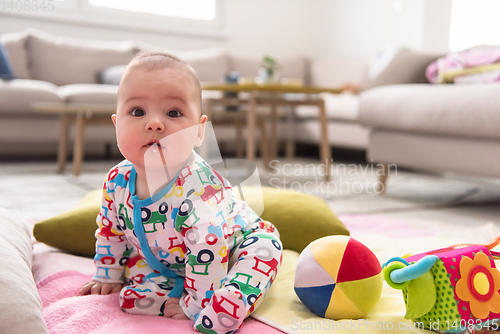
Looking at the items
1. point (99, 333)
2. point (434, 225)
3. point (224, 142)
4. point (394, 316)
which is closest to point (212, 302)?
point (99, 333)

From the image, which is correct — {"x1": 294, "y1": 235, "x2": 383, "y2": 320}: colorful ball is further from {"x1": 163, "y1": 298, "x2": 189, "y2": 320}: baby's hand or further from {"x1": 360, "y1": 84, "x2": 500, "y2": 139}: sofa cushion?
{"x1": 360, "y1": 84, "x2": 500, "y2": 139}: sofa cushion

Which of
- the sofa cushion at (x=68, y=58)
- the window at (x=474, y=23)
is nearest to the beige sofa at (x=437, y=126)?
the sofa cushion at (x=68, y=58)

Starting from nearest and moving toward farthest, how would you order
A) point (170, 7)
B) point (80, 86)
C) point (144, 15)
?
point (80, 86)
point (144, 15)
point (170, 7)

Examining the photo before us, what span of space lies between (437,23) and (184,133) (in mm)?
3795

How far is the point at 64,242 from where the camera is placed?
0.93m

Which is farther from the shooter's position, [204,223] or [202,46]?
[202,46]

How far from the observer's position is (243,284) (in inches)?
25.2

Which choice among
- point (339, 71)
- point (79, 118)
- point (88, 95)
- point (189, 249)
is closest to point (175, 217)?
point (189, 249)

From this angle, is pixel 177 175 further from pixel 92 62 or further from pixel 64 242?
pixel 92 62

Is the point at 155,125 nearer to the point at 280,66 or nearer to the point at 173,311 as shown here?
the point at 173,311

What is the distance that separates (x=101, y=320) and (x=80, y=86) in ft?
7.91

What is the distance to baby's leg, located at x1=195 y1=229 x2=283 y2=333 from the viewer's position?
23.3 inches

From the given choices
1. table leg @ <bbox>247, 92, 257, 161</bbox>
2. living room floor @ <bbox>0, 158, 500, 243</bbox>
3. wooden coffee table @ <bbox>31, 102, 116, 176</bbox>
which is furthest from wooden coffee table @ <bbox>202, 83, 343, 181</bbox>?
wooden coffee table @ <bbox>31, 102, 116, 176</bbox>

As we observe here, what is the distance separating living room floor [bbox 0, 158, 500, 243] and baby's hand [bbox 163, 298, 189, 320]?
0.26 meters
